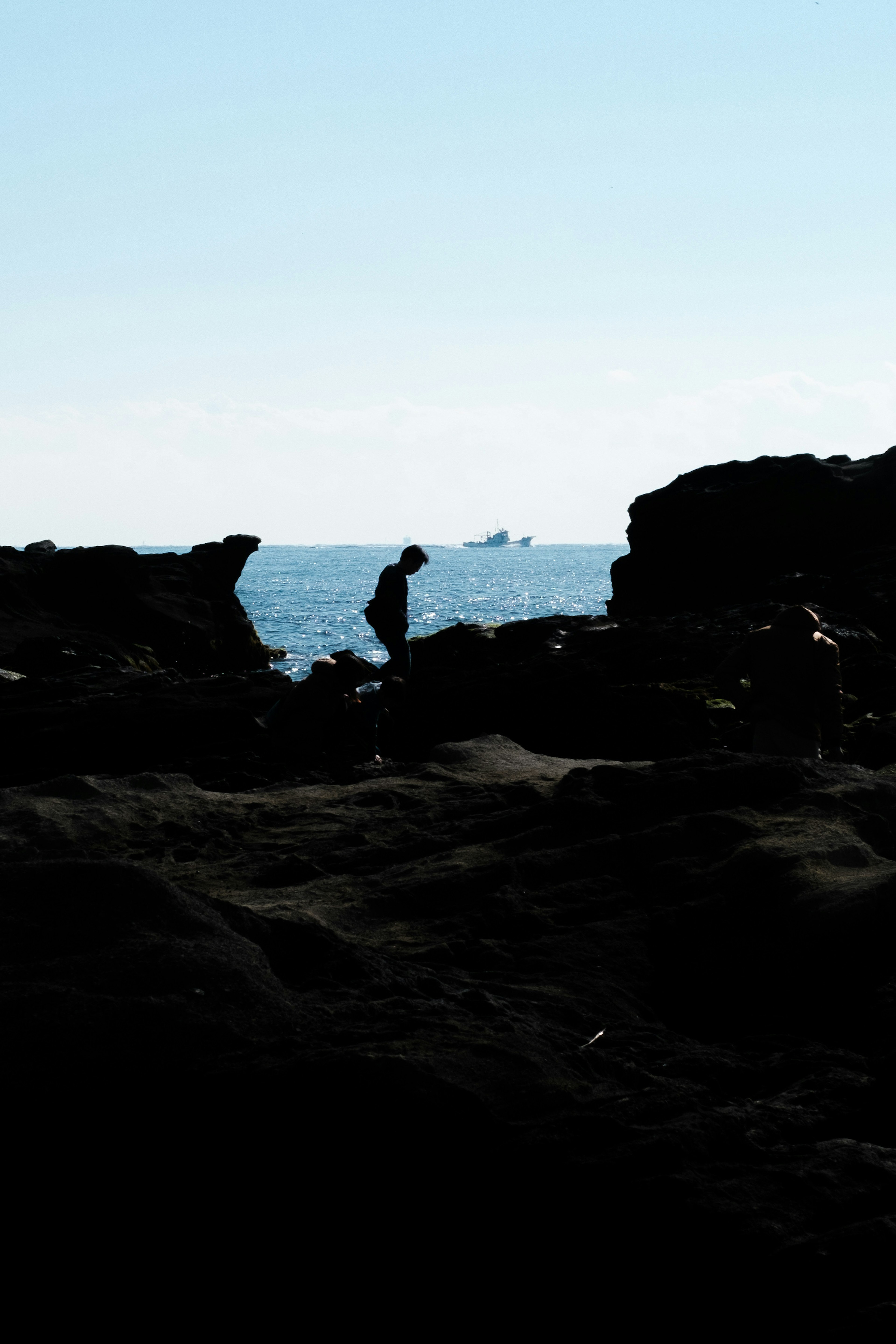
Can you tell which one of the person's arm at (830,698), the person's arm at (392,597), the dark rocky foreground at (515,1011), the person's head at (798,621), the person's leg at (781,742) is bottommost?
the dark rocky foreground at (515,1011)

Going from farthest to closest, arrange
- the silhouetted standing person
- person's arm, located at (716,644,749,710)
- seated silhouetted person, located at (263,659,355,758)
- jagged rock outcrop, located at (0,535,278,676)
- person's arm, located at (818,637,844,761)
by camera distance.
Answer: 1. jagged rock outcrop, located at (0,535,278,676)
2. the silhouetted standing person
3. seated silhouetted person, located at (263,659,355,758)
4. person's arm, located at (716,644,749,710)
5. person's arm, located at (818,637,844,761)

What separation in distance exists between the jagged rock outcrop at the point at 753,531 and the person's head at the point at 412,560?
57.3ft

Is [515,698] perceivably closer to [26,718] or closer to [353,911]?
[26,718]

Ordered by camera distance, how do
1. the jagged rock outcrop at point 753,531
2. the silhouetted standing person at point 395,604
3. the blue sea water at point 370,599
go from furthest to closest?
the blue sea water at point 370,599 → the jagged rock outcrop at point 753,531 → the silhouetted standing person at point 395,604

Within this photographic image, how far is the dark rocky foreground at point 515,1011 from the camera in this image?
9.38 ft

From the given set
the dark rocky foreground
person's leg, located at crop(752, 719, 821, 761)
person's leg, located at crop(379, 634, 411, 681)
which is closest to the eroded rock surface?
the dark rocky foreground

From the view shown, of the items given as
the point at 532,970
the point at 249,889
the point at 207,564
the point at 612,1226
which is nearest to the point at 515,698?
the point at 249,889

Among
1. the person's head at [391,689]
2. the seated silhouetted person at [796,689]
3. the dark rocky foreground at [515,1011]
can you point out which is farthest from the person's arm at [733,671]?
the person's head at [391,689]

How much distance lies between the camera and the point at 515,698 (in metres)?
13.5

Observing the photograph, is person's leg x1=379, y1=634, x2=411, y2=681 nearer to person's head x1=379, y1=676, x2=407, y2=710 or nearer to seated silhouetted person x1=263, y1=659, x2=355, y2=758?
person's head x1=379, y1=676, x2=407, y2=710

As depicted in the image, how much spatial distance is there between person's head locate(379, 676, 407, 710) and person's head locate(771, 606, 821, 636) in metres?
4.75

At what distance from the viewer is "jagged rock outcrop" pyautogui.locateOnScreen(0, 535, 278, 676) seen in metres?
34.3

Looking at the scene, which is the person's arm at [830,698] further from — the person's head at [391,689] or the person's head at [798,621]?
the person's head at [391,689]

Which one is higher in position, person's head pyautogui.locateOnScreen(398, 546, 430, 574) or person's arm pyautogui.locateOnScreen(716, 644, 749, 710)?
person's head pyautogui.locateOnScreen(398, 546, 430, 574)
